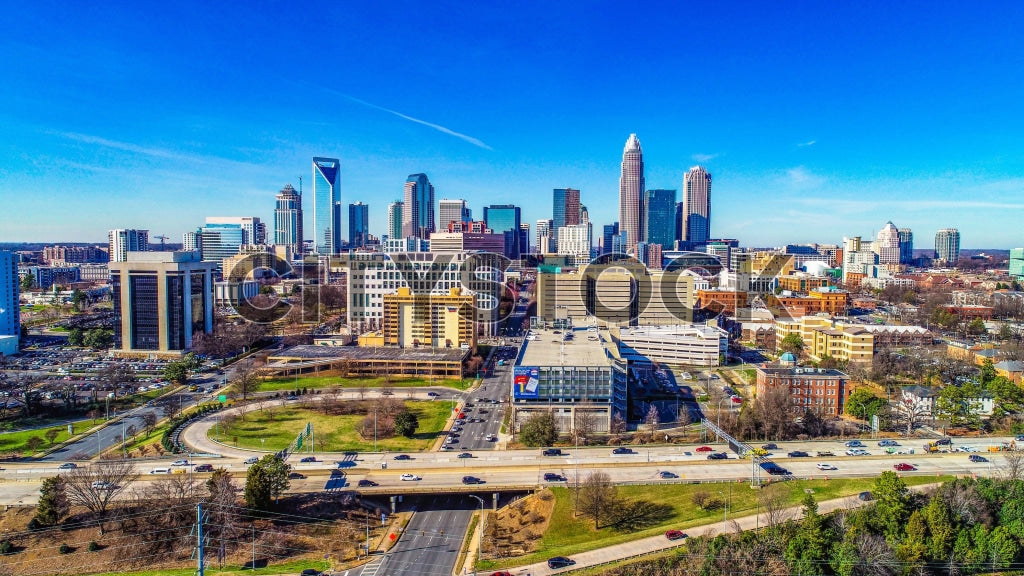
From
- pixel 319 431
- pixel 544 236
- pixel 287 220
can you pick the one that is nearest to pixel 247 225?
pixel 287 220

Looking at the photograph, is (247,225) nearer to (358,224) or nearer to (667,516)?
(358,224)

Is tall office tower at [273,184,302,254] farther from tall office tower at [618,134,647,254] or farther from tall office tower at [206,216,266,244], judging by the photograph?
tall office tower at [618,134,647,254]

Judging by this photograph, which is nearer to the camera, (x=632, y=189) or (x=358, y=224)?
(x=632, y=189)

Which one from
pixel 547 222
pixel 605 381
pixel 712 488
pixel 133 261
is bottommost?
pixel 712 488

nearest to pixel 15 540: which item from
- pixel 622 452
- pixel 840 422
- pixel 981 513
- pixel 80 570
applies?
pixel 80 570

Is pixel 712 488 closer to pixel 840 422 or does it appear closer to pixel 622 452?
pixel 622 452

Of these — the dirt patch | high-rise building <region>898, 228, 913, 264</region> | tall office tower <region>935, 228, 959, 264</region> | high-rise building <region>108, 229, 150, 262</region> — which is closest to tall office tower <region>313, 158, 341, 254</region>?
high-rise building <region>108, 229, 150, 262</region>
